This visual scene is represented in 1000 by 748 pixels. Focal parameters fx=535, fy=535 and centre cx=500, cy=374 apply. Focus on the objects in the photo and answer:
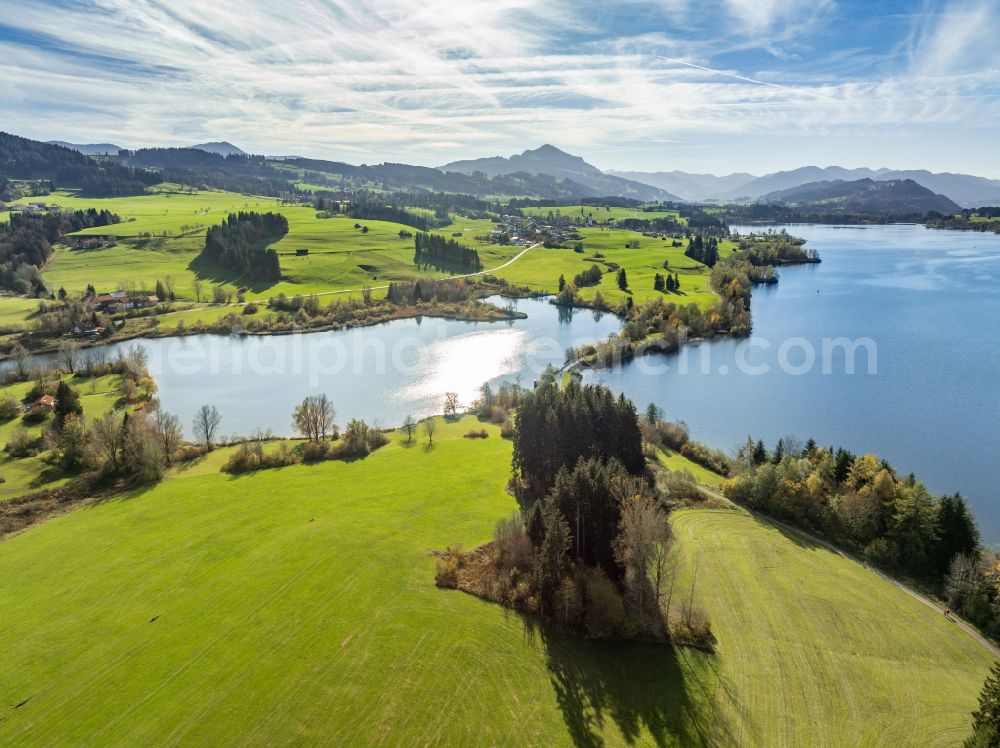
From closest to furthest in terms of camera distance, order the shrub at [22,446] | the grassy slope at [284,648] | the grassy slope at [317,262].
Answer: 1. the grassy slope at [284,648]
2. the shrub at [22,446]
3. the grassy slope at [317,262]

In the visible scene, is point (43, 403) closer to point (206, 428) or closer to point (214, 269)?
point (206, 428)

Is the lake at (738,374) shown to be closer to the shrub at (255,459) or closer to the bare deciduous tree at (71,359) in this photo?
the bare deciduous tree at (71,359)

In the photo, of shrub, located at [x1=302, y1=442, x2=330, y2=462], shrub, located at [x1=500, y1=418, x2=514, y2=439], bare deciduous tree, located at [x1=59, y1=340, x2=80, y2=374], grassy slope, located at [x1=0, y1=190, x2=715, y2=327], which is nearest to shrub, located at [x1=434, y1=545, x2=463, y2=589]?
shrub, located at [x1=302, y1=442, x2=330, y2=462]

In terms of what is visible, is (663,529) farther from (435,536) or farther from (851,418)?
(851,418)

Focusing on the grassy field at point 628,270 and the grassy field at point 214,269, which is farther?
the grassy field at point 214,269

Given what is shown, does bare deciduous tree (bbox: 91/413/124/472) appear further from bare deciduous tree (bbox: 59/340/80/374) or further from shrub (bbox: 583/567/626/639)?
shrub (bbox: 583/567/626/639)

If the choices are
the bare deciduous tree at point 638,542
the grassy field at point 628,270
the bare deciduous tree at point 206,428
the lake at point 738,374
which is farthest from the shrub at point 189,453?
the grassy field at point 628,270

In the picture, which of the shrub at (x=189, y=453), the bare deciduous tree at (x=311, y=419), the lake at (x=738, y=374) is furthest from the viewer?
the lake at (x=738, y=374)
